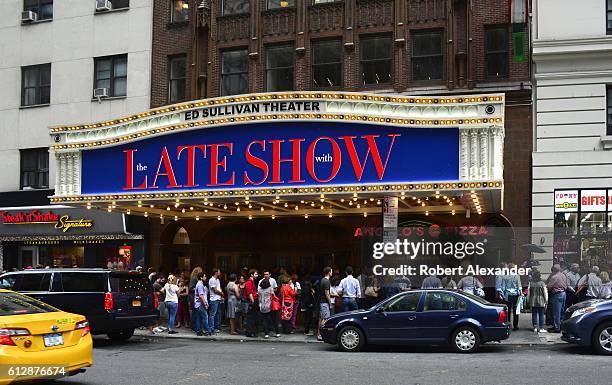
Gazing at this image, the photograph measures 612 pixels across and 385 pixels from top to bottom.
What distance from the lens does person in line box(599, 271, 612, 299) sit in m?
18.7

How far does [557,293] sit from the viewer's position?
19031mm

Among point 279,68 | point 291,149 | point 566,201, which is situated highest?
point 279,68

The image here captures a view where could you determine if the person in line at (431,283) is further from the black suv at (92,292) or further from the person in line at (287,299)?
the black suv at (92,292)

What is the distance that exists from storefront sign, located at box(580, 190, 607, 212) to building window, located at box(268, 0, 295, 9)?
12082 millimetres

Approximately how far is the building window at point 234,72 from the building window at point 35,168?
824 cm

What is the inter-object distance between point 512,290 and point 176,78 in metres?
15.6

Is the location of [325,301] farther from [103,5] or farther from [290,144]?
[103,5]

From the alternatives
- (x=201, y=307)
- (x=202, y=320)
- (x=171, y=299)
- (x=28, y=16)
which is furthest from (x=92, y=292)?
(x=28, y=16)

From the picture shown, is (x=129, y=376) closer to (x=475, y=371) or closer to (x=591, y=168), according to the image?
(x=475, y=371)

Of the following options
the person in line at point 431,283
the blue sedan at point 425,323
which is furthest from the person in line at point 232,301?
the person in line at point 431,283

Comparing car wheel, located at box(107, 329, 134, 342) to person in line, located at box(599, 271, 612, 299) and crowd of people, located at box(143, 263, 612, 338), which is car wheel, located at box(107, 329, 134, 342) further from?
person in line, located at box(599, 271, 612, 299)

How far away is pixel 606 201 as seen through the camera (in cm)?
2277

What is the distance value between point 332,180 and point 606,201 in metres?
8.80

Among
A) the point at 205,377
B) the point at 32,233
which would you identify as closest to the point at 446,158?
the point at 205,377
